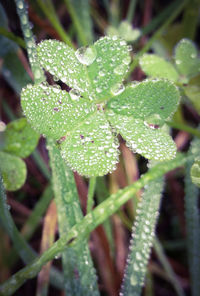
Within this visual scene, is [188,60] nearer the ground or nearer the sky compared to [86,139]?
nearer the sky

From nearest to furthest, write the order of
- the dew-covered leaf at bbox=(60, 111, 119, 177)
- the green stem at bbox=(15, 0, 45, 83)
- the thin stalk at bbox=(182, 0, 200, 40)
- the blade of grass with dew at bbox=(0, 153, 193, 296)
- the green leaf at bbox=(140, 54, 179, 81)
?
the dew-covered leaf at bbox=(60, 111, 119, 177) < the blade of grass with dew at bbox=(0, 153, 193, 296) < the green stem at bbox=(15, 0, 45, 83) < the green leaf at bbox=(140, 54, 179, 81) < the thin stalk at bbox=(182, 0, 200, 40)

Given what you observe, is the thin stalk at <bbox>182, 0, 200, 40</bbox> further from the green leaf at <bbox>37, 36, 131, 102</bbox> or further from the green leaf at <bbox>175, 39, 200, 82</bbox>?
the green leaf at <bbox>37, 36, 131, 102</bbox>

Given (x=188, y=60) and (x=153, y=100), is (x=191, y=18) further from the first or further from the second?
(x=153, y=100)

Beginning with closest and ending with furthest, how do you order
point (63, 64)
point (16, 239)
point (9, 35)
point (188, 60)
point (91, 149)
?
1. point (91, 149)
2. point (63, 64)
3. point (16, 239)
4. point (9, 35)
5. point (188, 60)

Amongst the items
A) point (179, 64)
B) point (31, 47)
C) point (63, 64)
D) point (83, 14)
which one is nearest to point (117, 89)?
point (63, 64)

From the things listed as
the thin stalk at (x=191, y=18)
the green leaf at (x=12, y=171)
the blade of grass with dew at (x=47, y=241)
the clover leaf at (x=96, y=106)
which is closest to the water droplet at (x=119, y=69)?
the clover leaf at (x=96, y=106)

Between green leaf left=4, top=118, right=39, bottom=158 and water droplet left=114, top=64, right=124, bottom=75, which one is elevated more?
water droplet left=114, top=64, right=124, bottom=75

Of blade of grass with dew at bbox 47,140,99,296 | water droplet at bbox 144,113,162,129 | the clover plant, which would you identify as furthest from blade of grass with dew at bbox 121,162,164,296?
water droplet at bbox 144,113,162,129

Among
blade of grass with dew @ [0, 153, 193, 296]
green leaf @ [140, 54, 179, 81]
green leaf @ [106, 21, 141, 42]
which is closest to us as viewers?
blade of grass with dew @ [0, 153, 193, 296]
